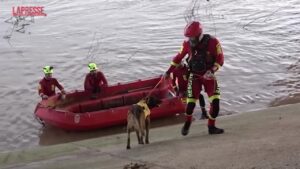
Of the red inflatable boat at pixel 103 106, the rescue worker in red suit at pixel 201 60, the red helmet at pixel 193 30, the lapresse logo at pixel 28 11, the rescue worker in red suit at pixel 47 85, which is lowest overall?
the red inflatable boat at pixel 103 106

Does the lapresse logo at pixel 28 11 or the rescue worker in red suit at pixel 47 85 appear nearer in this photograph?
the rescue worker in red suit at pixel 47 85

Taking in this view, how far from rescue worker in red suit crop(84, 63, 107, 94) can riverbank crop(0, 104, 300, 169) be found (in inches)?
109

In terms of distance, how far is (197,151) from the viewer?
6.44 m

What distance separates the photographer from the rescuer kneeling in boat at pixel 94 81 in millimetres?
12125

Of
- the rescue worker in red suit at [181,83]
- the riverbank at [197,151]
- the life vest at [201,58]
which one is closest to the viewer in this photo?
the riverbank at [197,151]

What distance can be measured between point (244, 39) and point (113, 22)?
20.1 ft

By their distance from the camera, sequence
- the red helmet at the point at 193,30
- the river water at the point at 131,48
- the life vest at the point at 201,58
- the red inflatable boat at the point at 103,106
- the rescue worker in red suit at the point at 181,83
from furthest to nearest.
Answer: the river water at the point at 131,48 < the red inflatable boat at the point at 103,106 < the rescue worker in red suit at the point at 181,83 < the life vest at the point at 201,58 < the red helmet at the point at 193,30

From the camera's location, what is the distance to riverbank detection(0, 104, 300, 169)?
564 centimetres

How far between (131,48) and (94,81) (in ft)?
20.9

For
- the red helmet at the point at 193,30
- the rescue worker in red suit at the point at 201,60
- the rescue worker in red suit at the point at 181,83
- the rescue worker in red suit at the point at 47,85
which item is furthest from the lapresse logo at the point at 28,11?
the red helmet at the point at 193,30

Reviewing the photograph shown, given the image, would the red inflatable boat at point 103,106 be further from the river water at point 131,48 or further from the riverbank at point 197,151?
the riverbank at point 197,151

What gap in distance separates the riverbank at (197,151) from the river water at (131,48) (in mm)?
2701

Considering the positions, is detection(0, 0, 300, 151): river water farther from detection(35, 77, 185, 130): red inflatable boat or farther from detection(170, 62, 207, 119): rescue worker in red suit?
detection(170, 62, 207, 119): rescue worker in red suit

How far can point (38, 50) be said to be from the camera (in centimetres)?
1844
